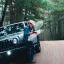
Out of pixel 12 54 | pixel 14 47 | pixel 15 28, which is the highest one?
pixel 15 28

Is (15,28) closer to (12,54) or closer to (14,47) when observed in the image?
(14,47)

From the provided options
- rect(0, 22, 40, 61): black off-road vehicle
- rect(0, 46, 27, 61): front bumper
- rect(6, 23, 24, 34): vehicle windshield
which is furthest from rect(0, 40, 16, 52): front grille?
rect(6, 23, 24, 34): vehicle windshield

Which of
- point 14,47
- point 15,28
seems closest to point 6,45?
point 14,47

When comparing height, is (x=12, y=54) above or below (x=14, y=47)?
below

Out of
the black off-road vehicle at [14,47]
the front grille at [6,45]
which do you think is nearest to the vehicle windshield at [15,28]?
the black off-road vehicle at [14,47]

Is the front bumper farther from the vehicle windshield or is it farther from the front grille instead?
the vehicle windshield

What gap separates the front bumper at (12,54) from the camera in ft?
22.0

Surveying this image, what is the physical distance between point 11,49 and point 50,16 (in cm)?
1701

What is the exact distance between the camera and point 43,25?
23.9 meters

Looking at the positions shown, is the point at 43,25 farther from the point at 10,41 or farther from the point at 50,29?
the point at 10,41

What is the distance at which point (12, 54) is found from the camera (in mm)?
6785

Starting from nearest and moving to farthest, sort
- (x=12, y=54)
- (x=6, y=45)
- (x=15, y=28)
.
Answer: (x=12, y=54)
(x=6, y=45)
(x=15, y=28)

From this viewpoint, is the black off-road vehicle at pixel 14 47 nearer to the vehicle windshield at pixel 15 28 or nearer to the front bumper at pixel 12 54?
the front bumper at pixel 12 54

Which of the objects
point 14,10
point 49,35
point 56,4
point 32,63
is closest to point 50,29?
point 49,35
